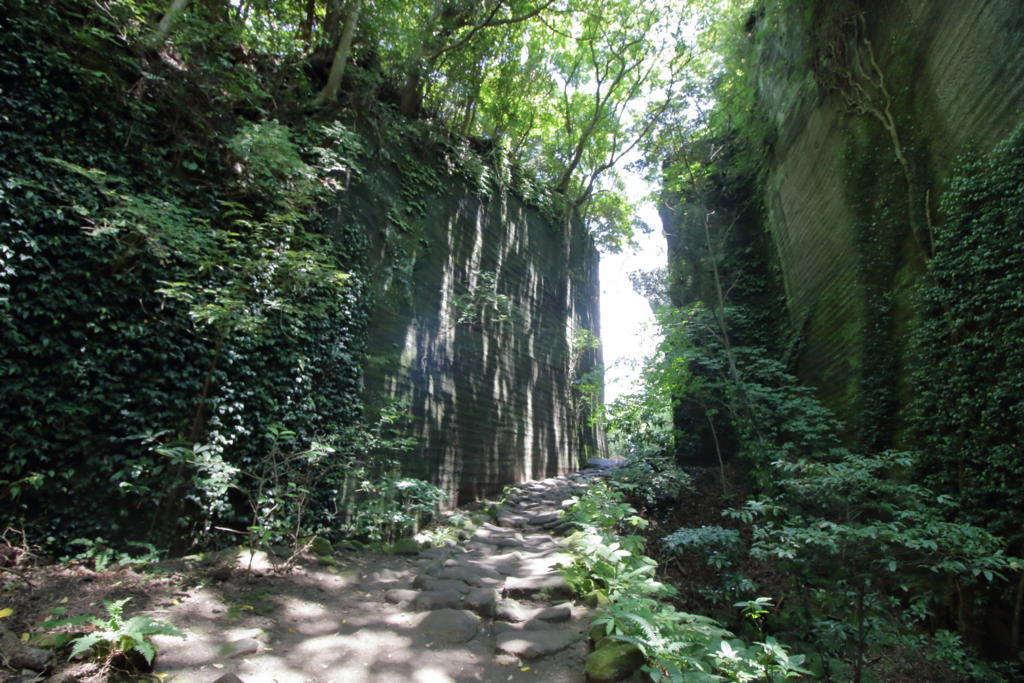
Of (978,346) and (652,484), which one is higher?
(978,346)

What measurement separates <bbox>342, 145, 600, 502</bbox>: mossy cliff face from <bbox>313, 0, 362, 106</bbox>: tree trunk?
1.04 meters

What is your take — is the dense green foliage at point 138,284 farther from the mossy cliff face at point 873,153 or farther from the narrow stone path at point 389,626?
the mossy cliff face at point 873,153

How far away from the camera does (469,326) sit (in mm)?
7867

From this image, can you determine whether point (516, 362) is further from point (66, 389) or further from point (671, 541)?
point (66, 389)

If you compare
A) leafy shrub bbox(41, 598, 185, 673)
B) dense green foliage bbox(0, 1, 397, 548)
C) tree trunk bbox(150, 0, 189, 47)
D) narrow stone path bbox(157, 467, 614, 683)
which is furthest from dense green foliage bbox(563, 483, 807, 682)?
tree trunk bbox(150, 0, 189, 47)

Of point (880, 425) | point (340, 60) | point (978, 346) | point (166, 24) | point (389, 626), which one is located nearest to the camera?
point (389, 626)

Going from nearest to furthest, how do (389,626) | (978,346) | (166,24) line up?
1. (389,626)
2. (978,346)
3. (166,24)

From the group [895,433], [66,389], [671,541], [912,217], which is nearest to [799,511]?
[671,541]

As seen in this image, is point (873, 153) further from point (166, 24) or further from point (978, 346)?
point (166, 24)

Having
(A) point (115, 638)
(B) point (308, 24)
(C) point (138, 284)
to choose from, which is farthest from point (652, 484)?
(B) point (308, 24)

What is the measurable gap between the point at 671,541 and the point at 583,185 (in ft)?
35.8

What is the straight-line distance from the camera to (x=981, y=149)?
4.40 metres

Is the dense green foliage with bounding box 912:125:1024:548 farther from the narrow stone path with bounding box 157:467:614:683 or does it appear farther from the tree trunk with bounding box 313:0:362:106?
the tree trunk with bounding box 313:0:362:106

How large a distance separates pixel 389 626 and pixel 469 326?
5277 millimetres
